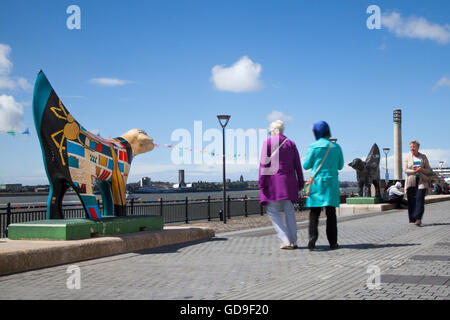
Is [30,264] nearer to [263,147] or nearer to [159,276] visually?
[159,276]

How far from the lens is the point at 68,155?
7621 millimetres

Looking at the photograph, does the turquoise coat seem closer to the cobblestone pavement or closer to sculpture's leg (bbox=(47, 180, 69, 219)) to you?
the cobblestone pavement

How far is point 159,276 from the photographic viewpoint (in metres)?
5.80

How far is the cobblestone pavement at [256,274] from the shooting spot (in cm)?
473

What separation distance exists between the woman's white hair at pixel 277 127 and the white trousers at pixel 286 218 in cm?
111

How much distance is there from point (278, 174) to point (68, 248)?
127 inches

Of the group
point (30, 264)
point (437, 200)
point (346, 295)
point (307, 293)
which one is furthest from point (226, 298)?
point (437, 200)

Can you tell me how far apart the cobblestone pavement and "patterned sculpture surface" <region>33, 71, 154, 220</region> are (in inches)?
52.3

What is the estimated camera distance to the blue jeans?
441 inches

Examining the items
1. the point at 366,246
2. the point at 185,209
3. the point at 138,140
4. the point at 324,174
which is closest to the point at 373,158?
the point at 185,209

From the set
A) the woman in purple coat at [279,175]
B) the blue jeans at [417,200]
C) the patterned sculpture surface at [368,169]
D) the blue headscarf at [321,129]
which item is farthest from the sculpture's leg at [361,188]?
the woman in purple coat at [279,175]

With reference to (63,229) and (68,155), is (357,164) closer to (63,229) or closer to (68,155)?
(68,155)

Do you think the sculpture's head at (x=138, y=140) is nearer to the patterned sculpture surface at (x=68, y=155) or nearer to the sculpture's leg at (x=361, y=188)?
the patterned sculpture surface at (x=68, y=155)
